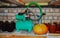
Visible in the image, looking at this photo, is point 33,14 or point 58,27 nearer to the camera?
point 58,27

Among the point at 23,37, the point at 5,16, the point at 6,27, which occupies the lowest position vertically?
the point at 23,37

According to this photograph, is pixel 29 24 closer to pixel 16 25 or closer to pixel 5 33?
pixel 16 25

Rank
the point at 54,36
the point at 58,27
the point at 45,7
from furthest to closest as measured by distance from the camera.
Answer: the point at 45,7
the point at 58,27
the point at 54,36

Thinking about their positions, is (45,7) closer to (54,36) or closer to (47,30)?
(47,30)

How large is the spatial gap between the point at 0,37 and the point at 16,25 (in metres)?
0.24

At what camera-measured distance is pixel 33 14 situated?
1.92m

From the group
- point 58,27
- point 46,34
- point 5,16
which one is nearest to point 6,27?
point 5,16

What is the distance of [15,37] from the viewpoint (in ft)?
4.95

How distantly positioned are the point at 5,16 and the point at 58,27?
2.63 ft

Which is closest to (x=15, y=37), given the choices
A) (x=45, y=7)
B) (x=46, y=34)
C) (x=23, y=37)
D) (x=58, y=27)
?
(x=23, y=37)

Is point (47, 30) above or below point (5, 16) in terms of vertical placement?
below

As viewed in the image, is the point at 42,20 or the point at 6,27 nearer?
the point at 6,27

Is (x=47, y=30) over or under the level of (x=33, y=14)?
under

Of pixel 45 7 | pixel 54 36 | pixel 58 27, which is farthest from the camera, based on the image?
pixel 45 7
